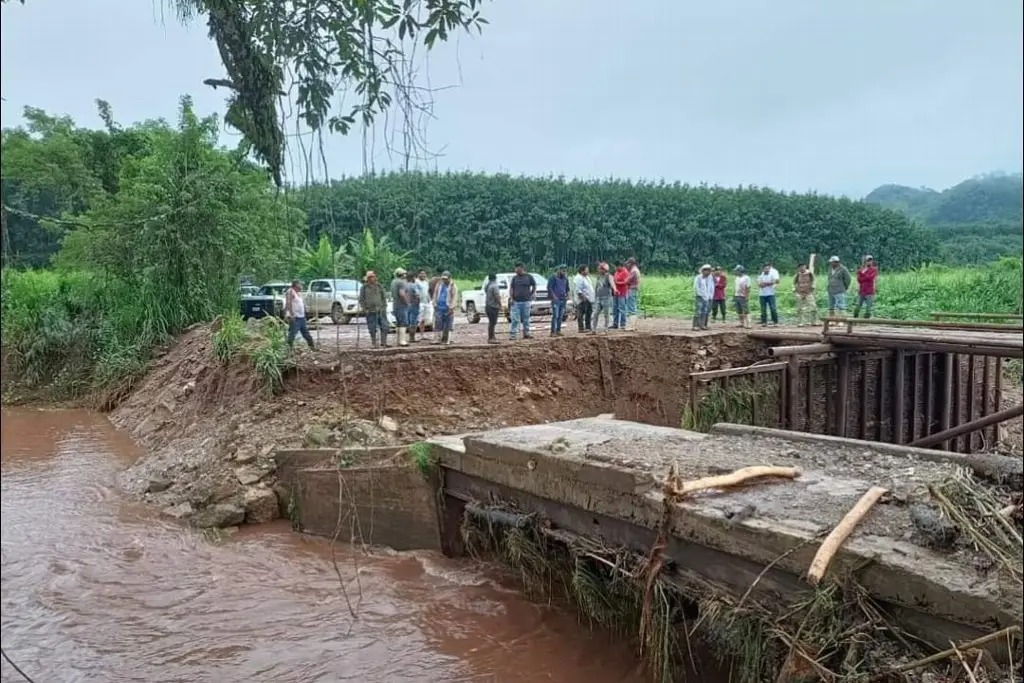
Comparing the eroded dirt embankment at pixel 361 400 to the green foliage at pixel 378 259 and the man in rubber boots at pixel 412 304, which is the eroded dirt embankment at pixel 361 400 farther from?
the green foliage at pixel 378 259

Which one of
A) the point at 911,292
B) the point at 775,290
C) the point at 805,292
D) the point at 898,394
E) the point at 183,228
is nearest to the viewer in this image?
the point at 898,394

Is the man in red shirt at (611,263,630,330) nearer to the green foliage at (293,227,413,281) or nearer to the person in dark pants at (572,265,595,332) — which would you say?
the person in dark pants at (572,265,595,332)

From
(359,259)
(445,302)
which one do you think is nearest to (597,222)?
(445,302)

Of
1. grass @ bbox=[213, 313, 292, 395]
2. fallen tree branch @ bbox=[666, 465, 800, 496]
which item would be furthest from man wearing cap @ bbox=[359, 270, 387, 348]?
fallen tree branch @ bbox=[666, 465, 800, 496]

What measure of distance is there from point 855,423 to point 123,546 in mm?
12888

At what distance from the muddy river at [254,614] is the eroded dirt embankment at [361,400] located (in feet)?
3.43

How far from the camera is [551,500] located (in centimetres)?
789

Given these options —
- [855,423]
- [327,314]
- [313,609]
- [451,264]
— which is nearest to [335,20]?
[313,609]

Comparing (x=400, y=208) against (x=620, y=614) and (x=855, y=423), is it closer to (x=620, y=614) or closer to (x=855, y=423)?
(x=620, y=614)

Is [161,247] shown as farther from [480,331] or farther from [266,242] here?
[480,331]

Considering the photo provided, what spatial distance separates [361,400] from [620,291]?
22.3ft

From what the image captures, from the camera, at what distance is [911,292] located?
1587 cm

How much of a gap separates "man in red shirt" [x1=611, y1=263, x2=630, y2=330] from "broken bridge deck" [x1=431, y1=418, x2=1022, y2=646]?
805cm

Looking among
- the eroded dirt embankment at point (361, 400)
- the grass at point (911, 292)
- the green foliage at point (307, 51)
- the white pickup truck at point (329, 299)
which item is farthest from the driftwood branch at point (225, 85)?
the white pickup truck at point (329, 299)
